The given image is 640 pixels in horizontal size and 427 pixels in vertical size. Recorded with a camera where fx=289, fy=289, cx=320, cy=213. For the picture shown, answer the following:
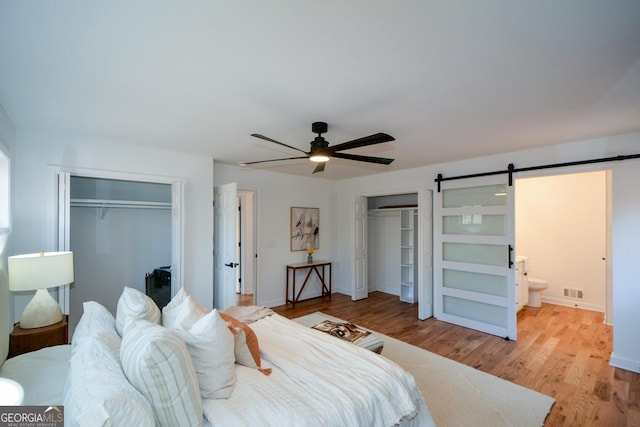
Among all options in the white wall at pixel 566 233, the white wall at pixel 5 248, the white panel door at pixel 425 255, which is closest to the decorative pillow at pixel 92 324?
the white wall at pixel 5 248

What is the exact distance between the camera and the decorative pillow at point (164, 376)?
4.00ft

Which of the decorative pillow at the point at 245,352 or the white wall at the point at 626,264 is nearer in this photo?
the decorative pillow at the point at 245,352

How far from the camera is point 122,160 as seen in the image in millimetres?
3434

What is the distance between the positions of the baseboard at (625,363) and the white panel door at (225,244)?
4.45 m

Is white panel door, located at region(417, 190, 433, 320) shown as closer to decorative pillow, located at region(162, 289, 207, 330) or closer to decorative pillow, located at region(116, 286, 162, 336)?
decorative pillow, located at region(162, 289, 207, 330)

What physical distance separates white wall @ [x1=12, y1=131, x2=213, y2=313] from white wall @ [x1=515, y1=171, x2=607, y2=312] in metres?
5.73

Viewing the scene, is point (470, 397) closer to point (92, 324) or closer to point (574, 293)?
point (92, 324)

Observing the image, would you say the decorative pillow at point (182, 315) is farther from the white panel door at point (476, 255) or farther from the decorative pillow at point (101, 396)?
the white panel door at point (476, 255)

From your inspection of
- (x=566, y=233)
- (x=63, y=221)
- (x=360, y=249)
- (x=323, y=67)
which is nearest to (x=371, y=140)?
(x=323, y=67)

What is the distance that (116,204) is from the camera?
406cm

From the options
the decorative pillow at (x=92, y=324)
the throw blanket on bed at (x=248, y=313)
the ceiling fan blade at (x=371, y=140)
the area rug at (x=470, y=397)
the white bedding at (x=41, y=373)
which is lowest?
the area rug at (x=470, y=397)

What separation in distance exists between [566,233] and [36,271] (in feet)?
23.8

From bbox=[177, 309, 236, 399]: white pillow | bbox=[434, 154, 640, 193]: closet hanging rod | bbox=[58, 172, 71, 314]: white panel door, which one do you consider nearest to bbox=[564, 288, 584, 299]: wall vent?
bbox=[434, 154, 640, 193]: closet hanging rod

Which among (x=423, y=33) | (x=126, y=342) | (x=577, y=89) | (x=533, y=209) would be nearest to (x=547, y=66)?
(x=577, y=89)
